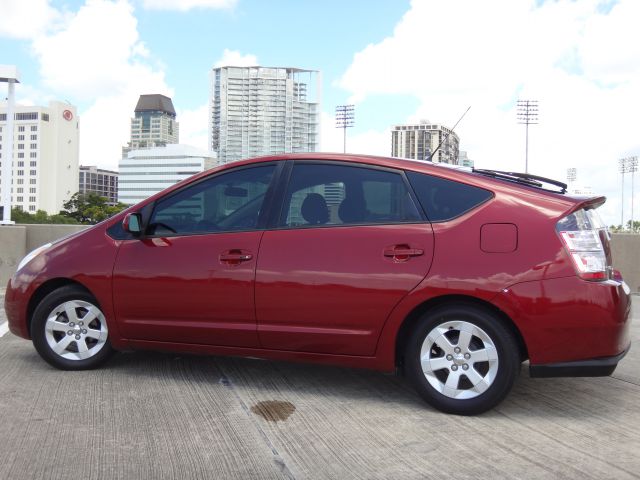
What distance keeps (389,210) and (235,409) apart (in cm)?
161

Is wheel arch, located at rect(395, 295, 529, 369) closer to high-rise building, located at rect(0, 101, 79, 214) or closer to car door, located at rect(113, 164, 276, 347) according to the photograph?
car door, located at rect(113, 164, 276, 347)

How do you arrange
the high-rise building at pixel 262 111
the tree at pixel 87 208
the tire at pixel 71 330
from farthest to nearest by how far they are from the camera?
1. the tree at pixel 87 208
2. the high-rise building at pixel 262 111
3. the tire at pixel 71 330

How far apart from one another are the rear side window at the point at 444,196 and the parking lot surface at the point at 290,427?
1266 millimetres

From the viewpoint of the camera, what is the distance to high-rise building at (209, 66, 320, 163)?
6031 cm

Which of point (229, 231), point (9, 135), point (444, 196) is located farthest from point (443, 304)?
point (9, 135)

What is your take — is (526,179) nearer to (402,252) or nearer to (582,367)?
(402,252)

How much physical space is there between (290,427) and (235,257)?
4.02ft

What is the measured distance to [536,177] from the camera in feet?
14.4

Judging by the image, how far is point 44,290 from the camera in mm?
4988

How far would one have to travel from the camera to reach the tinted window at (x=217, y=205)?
4.52 metres

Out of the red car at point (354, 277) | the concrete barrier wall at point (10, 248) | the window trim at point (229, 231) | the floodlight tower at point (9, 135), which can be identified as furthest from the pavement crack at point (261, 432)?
the floodlight tower at point (9, 135)

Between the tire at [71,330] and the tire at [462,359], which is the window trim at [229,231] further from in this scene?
the tire at [462,359]

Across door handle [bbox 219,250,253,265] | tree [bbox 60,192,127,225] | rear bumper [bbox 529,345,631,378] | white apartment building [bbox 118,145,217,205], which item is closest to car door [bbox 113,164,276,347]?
door handle [bbox 219,250,253,265]

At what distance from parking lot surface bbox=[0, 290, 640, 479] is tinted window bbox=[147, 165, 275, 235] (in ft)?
3.78
